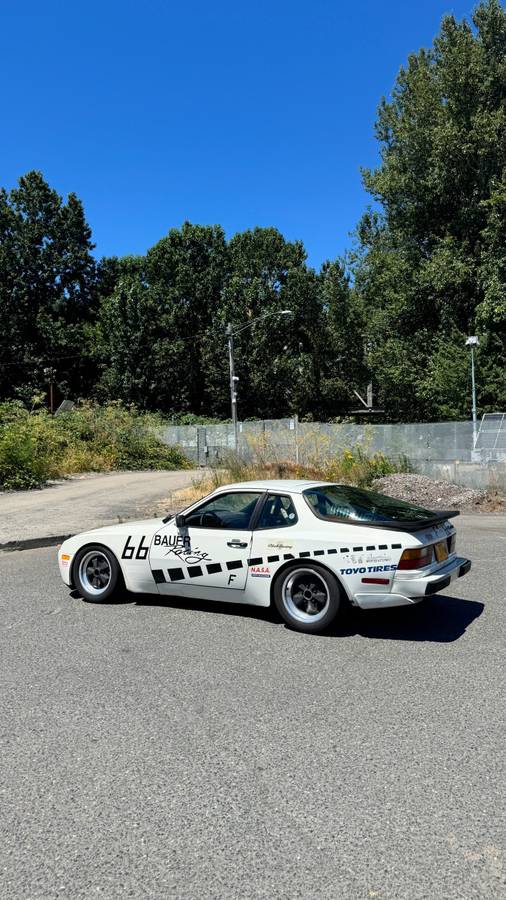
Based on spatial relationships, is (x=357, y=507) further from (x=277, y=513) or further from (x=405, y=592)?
(x=405, y=592)

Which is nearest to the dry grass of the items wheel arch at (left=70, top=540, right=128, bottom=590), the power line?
wheel arch at (left=70, top=540, right=128, bottom=590)

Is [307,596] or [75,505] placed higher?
[307,596]

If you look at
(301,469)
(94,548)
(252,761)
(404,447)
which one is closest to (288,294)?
(404,447)

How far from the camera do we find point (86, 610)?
639 cm

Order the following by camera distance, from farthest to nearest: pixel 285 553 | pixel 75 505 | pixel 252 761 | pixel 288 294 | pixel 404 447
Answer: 1. pixel 288 294
2. pixel 404 447
3. pixel 75 505
4. pixel 285 553
5. pixel 252 761

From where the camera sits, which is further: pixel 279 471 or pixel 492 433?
pixel 492 433

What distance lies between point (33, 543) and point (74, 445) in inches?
617

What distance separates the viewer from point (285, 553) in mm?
5598

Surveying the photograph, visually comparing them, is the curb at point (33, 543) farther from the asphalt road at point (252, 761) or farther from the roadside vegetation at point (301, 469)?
the asphalt road at point (252, 761)

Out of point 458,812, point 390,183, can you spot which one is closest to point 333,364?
point 390,183

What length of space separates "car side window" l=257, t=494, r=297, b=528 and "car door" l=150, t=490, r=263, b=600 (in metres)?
0.11

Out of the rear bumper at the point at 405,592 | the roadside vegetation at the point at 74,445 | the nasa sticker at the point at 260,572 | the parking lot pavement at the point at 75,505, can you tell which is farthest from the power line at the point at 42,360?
the rear bumper at the point at 405,592

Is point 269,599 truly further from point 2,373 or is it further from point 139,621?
point 2,373

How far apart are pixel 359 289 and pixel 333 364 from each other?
7.52m
